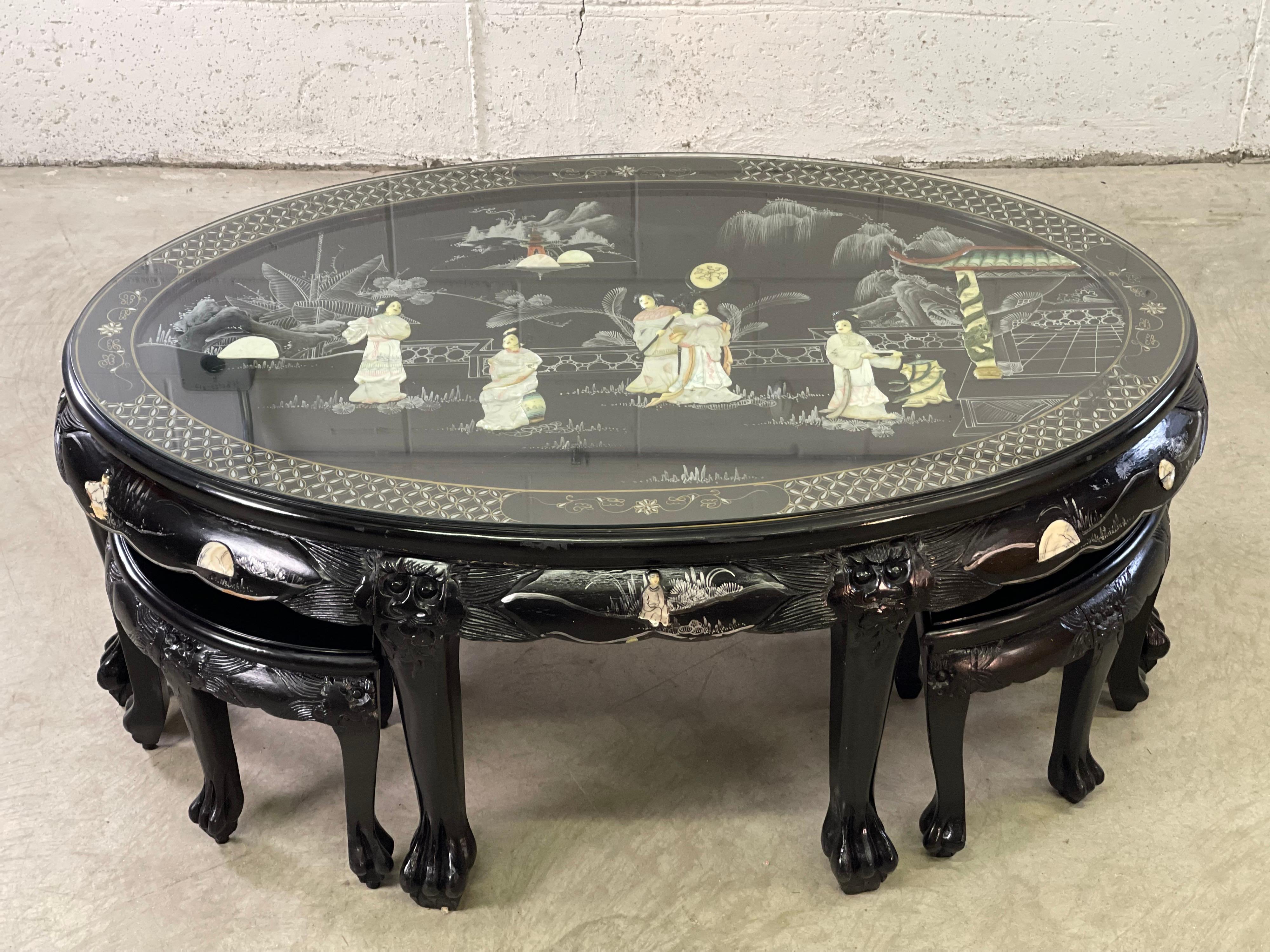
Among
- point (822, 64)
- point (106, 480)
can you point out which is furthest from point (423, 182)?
point (822, 64)

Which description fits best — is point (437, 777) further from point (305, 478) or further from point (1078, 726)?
point (1078, 726)

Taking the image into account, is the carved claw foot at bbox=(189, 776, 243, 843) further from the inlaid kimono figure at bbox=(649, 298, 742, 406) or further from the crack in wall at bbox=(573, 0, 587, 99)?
the crack in wall at bbox=(573, 0, 587, 99)

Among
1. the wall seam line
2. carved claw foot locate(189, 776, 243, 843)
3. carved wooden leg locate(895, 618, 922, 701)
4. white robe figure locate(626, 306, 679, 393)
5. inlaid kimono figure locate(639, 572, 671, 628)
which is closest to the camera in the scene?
inlaid kimono figure locate(639, 572, 671, 628)

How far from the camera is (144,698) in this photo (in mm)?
2766

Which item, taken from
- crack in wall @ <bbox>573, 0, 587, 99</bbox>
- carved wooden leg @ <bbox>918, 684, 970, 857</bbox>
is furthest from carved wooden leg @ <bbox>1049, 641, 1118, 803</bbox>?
crack in wall @ <bbox>573, 0, 587, 99</bbox>

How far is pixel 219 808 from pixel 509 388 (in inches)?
37.4

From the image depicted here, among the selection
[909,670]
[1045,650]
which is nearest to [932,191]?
[909,670]

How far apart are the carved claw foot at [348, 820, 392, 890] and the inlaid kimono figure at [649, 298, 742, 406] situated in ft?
2.97

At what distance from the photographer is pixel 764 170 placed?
3.29 meters

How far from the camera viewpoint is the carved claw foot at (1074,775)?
103 inches

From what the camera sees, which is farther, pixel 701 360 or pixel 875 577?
pixel 701 360

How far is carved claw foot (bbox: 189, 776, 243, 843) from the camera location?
101 inches

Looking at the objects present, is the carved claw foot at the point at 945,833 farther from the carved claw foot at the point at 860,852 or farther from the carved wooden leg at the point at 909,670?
the carved wooden leg at the point at 909,670

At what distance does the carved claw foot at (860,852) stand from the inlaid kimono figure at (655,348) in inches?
31.9
